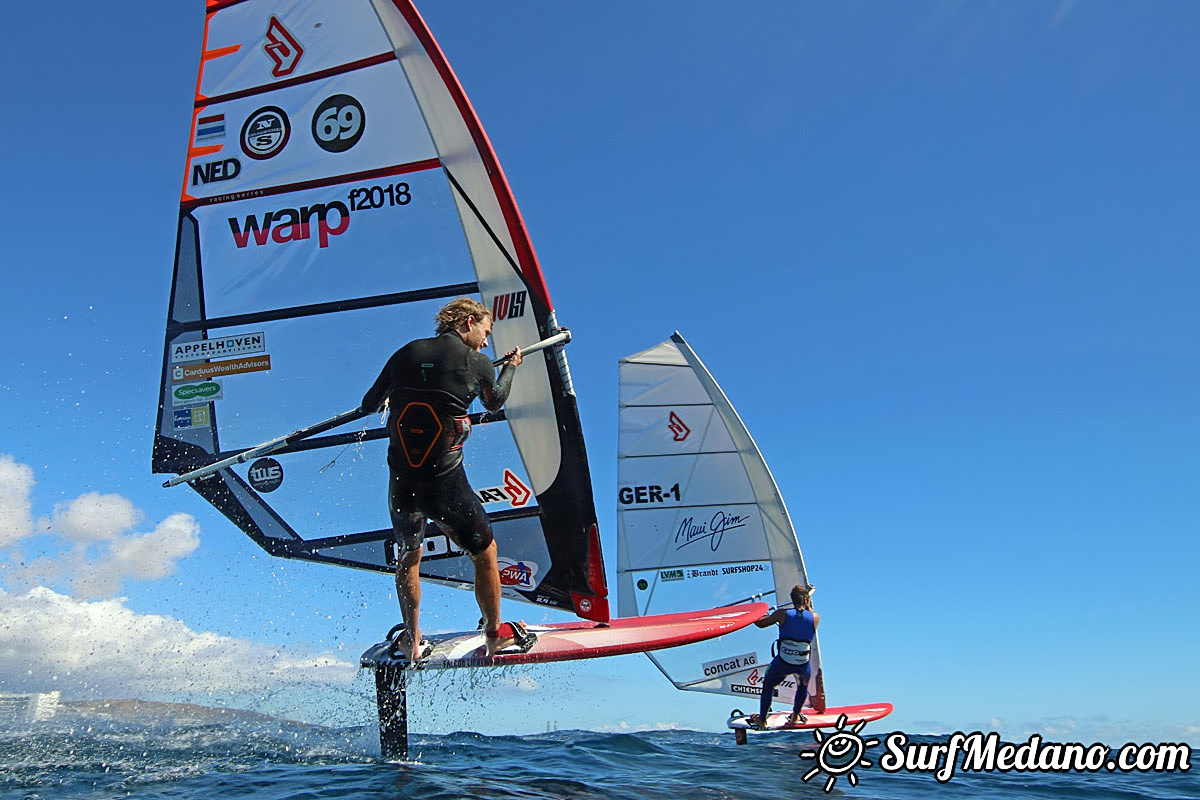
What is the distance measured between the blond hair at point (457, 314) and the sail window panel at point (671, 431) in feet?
33.2

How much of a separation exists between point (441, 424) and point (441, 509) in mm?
421

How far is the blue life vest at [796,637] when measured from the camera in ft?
31.4

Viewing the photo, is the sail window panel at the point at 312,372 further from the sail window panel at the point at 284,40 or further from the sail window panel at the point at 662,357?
the sail window panel at the point at 662,357

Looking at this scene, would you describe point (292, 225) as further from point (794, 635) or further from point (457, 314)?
point (794, 635)

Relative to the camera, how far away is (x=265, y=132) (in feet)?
19.0

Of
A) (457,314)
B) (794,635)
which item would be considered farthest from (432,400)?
(794,635)

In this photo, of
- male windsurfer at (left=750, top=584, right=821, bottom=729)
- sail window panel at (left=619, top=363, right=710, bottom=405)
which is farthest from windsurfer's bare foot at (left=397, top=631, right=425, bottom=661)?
sail window panel at (left=619, top=363, right=710, bottom=405)

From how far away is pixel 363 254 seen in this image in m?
5.58

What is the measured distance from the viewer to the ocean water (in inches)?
150

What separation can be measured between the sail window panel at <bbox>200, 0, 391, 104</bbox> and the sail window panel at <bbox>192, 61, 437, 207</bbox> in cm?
13

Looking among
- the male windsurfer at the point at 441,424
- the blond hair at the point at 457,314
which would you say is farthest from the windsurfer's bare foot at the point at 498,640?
the blond hair at the point at 457,314

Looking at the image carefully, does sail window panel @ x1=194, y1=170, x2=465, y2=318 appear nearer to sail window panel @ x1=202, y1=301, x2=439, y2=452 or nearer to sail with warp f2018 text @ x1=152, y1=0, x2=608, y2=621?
sail with warp f2018 text @ x1=152, y1=0, x2=608, y2=621

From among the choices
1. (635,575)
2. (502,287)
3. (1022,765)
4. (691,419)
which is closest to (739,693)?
(635,575)

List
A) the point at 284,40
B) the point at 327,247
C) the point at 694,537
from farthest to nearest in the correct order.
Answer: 1. the point at 694,537
2. the point at 284,40
3. the point at 327,247
